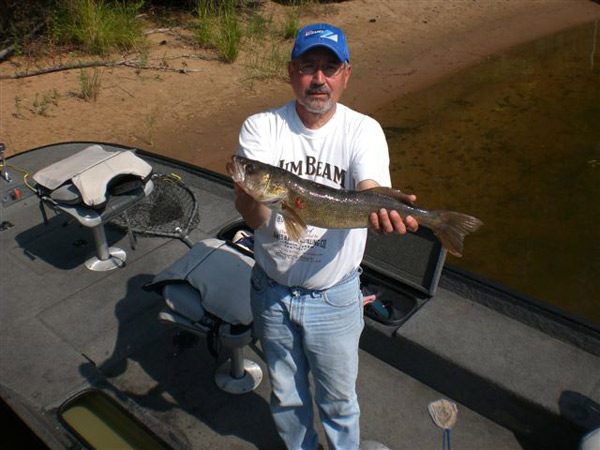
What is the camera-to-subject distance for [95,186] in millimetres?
5289

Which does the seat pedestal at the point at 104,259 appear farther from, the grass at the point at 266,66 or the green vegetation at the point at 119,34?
the grass at the point at 266,66

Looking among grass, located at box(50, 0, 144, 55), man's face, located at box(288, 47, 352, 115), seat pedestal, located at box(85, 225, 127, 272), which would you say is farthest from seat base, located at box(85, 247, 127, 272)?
grass, located at box(50, 0, 144, 55)

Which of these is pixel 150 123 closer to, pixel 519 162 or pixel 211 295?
pixel 519 162

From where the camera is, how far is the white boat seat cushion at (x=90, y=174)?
5270 millimetres

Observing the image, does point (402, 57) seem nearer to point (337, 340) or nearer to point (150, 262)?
point (150, 262)

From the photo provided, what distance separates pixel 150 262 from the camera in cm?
611

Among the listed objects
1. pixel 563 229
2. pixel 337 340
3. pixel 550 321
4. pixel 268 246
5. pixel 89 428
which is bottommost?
pixel 563 229

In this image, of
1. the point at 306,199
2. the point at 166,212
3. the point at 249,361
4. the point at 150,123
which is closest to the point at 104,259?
the point at 166,212

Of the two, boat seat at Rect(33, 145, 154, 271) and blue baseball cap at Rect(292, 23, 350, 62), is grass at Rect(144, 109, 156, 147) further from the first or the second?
blue baseball cap at Rect(292, 23, 350, 62)

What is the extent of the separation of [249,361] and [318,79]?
104 inches

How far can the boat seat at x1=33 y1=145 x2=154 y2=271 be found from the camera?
530 cm

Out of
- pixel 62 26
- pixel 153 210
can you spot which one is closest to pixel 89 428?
pixel 153 210

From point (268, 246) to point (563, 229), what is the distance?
7.98 metres

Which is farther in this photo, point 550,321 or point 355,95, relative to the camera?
point 355,95
